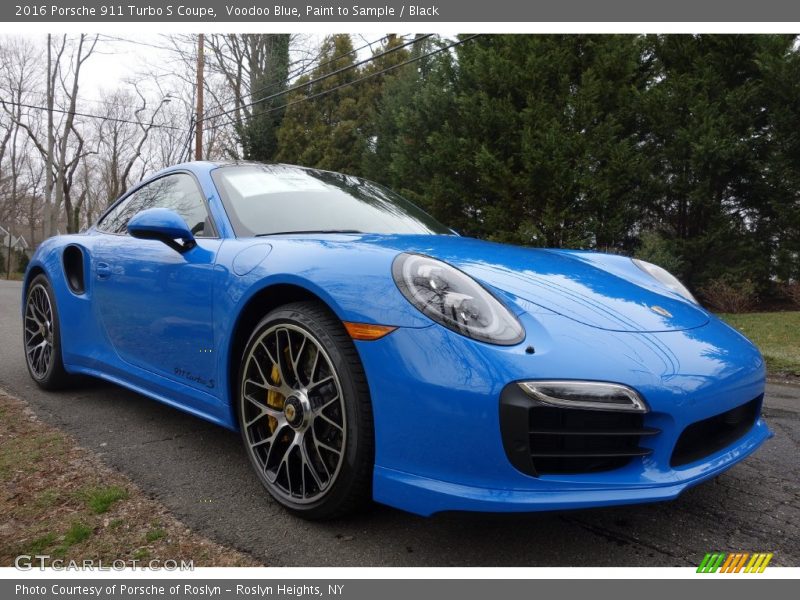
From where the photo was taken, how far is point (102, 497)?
208 centimetres

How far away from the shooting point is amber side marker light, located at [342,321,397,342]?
5.64 feet

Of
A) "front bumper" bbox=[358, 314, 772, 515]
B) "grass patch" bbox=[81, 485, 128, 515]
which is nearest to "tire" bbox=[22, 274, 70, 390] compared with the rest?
"grass patch" bbox=[81, 485, 128, 515]

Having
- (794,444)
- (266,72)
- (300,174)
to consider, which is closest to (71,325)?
(300,174)

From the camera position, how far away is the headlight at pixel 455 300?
65.2 inches

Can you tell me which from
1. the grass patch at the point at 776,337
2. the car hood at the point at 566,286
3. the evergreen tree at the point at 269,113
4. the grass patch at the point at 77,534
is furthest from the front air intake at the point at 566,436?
the evergreen tree at the point at 269,113

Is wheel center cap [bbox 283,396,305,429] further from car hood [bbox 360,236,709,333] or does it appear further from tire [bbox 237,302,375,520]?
car hood [bbox 360,236,709,333]

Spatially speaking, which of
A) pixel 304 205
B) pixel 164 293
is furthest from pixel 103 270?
pixel 304 205

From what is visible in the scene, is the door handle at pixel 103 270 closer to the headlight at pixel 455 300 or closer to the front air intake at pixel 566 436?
the headlight at pixel 455 300

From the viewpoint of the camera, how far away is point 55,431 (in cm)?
288

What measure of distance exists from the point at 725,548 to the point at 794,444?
4.43ft

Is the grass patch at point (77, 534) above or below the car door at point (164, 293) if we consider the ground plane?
below

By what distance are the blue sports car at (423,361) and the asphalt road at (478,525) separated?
0.13 meters

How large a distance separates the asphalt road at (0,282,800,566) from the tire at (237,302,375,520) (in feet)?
0.39

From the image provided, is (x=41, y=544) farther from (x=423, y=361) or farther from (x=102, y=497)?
(x=423, y=361)
